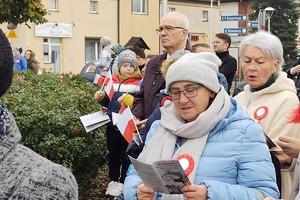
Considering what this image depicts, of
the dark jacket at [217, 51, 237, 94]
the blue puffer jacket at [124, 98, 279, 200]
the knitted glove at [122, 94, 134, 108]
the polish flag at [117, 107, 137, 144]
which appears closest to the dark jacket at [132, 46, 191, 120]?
the polish flag at [117, 107, 137, 144]

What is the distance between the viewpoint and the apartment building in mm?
36281

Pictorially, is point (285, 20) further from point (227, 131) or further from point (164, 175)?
point (164, 175)

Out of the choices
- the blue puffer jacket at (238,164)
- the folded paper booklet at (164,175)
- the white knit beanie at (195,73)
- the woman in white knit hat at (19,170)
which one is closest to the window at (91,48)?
the white knit beanie at (195,73)

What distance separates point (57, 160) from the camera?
250 inches

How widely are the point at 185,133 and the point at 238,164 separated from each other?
0.34 metres

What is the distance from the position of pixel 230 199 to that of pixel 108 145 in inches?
166

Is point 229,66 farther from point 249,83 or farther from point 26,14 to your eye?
point 26,14

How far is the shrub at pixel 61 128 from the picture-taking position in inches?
249

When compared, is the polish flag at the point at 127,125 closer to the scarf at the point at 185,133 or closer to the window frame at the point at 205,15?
the scarf at the point at 185,133

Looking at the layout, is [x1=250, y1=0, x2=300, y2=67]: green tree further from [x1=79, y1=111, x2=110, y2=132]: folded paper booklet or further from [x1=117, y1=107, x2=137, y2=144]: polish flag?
[x1=117, y1=107, x2=137, y2=144]: polish flag

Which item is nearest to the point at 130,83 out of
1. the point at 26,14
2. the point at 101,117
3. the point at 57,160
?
the point at 101,117

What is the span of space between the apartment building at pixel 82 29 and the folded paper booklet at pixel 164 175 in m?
31.2

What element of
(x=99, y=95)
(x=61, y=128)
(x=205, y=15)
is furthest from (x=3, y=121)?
(x=205, y=15)

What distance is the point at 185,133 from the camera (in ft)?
11.1
